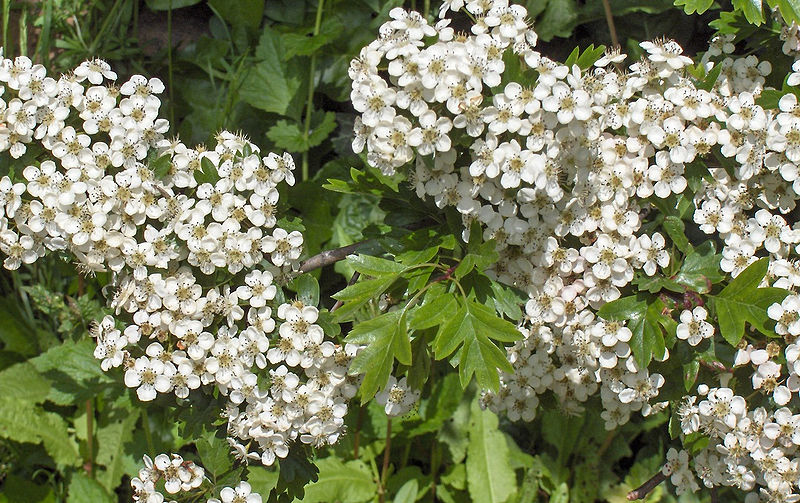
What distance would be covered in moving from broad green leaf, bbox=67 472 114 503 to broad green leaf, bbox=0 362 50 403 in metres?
0.55

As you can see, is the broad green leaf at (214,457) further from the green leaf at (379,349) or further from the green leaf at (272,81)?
the green leaf at (272,81)

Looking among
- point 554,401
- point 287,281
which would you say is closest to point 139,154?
point 287,281

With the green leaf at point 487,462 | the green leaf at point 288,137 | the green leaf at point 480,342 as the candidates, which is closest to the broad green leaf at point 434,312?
the green leaf at point 480,342

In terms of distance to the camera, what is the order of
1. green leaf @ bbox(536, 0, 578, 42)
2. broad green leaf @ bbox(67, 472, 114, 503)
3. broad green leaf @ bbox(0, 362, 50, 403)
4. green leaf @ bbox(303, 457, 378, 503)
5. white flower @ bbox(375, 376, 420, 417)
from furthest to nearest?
broad green leaf @ bbox(0, 362, 50, 403)
green leaf @ bbox(536, 0, 578, 42)
broad green leaf @ bbox(67, 472, 114, 503)
green leaf @ bbox(303, 457, 378, 503)
white flower @ bbox(375, 376, 420, 417)

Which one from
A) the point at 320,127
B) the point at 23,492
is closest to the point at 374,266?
the point at 320,127

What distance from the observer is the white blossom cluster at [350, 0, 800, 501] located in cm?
232

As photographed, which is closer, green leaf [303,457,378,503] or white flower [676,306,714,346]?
white flower [676,306,714,346]

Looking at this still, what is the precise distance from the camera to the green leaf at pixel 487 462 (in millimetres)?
3912

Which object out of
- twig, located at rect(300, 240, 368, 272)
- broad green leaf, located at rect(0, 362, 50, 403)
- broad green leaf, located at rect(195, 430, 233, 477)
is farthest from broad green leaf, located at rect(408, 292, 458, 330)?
broad green leaf, located at rect(0, 362, 50, 403)

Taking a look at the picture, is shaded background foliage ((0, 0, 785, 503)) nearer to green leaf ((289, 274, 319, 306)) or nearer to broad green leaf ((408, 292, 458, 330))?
green leaf ((289, 274, 319, 306))

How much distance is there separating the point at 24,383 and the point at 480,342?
2929 mm

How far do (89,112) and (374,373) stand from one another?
1.23 metres

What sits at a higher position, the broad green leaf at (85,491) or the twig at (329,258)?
the twig at (329,258)

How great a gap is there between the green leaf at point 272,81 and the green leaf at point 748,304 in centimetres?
254
